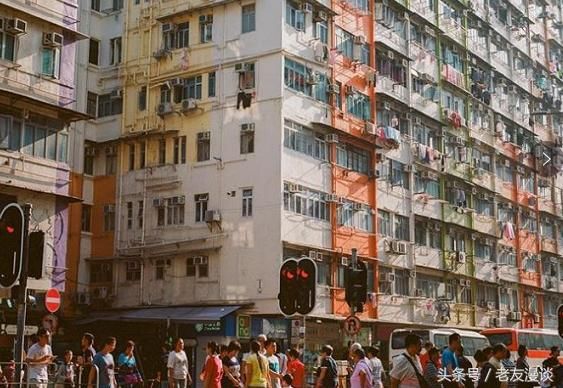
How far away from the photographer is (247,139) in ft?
102

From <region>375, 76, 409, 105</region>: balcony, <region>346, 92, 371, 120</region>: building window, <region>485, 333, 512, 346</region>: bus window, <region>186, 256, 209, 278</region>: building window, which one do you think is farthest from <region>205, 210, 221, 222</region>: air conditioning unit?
<region>485, 333, 512, 346</region>: bus window

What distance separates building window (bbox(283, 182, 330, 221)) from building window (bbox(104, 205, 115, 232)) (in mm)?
8083

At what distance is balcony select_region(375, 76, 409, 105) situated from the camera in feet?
120

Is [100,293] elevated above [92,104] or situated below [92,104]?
below

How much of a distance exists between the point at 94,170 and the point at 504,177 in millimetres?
24218

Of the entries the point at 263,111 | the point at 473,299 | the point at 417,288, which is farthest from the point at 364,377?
the point at 473,299

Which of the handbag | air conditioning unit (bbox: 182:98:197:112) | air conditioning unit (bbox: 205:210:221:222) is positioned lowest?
the handbag

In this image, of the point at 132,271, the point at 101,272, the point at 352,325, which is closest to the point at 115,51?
the point at 101,272

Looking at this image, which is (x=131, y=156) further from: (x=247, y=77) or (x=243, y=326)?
(x=243, y=326)

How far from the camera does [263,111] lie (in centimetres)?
3088

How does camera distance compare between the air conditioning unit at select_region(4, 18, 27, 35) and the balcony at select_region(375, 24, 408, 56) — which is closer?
the air conditioning unit at select_region(4, 18, 27, 35)

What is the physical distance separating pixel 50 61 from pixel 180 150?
9.24m

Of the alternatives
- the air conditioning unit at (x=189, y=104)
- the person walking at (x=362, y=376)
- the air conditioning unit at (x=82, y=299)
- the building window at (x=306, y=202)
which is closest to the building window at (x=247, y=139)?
the building window at (x=306, y=202)

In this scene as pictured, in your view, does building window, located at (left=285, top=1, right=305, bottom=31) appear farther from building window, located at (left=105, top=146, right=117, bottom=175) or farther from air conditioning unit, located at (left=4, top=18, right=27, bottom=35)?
air conditioning unit, located at (left=4, top=18, right=27, bottom=35)
